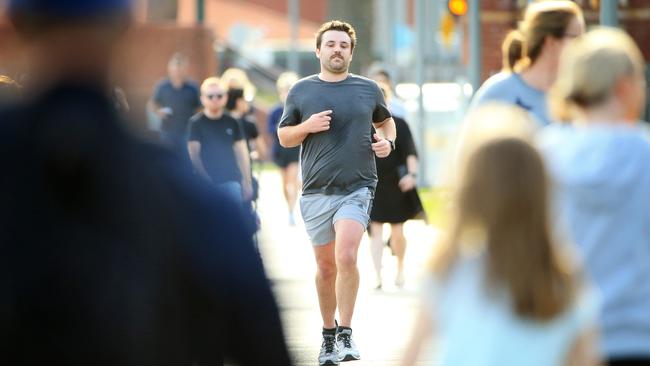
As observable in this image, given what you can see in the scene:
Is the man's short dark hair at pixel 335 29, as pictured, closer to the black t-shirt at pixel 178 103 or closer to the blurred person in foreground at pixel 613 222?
the blurred person in foreground at pixel 613 222

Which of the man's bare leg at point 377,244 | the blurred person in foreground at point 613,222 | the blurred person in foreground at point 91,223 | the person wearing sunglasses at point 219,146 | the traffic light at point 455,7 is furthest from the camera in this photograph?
the traffic light at point 455,7

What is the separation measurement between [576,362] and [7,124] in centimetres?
136

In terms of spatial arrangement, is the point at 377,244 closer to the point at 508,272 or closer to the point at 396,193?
the point at 396,193

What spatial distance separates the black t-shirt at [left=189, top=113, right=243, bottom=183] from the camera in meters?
14.1

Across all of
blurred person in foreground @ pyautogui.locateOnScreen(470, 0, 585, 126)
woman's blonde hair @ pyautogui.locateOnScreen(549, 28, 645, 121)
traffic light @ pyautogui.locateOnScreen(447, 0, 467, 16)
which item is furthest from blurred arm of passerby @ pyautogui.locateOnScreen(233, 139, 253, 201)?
woman's blonde hair @ pyautogui.locateOnScreen(549, 28, 645, 121)

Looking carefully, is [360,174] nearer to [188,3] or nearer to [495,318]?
[495,318]

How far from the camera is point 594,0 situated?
24906mm

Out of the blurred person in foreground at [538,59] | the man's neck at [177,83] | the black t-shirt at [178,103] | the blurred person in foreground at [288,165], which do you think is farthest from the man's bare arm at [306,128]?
the blurred person in foreground at [288,165]

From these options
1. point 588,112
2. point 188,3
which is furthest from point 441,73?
point 188,3

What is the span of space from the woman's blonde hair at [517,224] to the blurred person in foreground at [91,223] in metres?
0.76

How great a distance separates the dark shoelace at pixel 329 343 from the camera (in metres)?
9.59

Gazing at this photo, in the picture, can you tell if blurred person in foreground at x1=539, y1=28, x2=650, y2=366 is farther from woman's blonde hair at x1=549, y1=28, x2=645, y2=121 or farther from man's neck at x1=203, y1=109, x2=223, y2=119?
man's neck at x1=203, y1=109, x2=223, y2=119

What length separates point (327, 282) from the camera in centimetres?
968

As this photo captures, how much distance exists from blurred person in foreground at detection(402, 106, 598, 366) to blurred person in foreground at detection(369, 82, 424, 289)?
1053 cm
